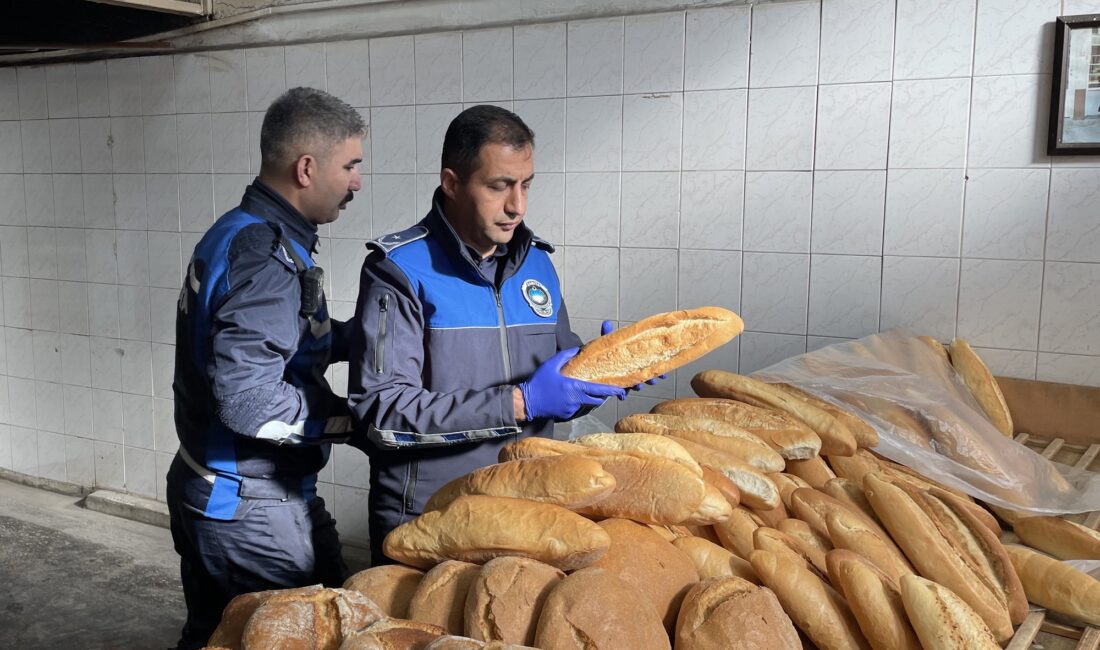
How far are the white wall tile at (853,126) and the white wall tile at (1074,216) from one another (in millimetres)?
498

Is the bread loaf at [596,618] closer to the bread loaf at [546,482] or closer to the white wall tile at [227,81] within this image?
the bread loaf at [546,482]

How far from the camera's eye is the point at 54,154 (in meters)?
4.50

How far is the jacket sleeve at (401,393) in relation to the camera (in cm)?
169

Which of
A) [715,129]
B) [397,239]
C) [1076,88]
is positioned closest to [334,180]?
[397,239]

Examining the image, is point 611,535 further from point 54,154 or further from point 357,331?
point 54,154

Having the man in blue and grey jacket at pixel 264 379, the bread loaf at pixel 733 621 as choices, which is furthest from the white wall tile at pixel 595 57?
the bread loaf at pixel 733 621

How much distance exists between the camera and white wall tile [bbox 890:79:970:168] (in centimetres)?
266

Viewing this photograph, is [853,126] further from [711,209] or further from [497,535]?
[497,535]

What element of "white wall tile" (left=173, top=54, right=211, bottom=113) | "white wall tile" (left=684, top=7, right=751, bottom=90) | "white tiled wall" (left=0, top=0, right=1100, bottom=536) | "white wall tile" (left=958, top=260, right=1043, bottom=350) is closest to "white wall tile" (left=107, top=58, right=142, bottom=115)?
"white tiled wall" (left=0, top=0, right=1100, bottom=536)

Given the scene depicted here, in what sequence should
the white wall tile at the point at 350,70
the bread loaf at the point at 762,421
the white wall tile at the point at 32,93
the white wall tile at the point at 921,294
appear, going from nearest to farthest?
the bread loaf at the point at 762,421, the white wall tile at the point at 921,294, the white wall tile at the point at 350,70, the white wall tile at the point at 32,93

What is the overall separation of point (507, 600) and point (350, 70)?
3125 mm

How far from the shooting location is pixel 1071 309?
2.60 meters

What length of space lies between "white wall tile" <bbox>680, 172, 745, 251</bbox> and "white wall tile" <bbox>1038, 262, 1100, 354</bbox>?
0.95 meters

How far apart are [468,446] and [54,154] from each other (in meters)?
3.71
